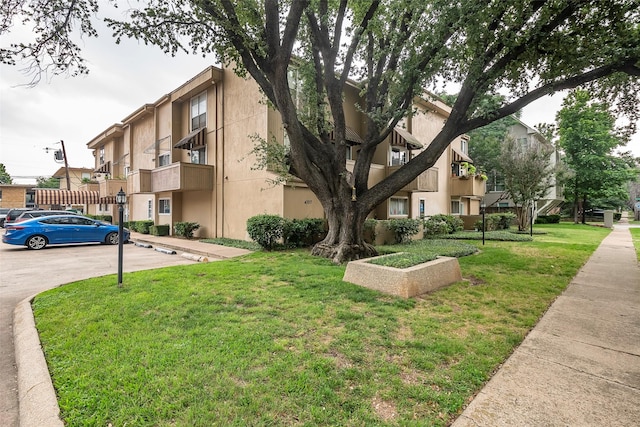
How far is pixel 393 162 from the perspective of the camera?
18703 millimetres

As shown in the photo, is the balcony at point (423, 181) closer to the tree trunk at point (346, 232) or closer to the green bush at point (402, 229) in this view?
the green bush at point (402, 229)

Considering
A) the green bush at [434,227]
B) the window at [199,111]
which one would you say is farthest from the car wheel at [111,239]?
the green bush at [434,227]

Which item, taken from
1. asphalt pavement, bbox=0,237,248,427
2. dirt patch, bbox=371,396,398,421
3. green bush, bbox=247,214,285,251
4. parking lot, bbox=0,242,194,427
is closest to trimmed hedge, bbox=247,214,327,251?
green bush, bbox=247,214,285,251

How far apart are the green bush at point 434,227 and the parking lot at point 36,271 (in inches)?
509

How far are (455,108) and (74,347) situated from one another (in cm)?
983

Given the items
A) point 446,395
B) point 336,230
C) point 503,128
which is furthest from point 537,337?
point 503,128

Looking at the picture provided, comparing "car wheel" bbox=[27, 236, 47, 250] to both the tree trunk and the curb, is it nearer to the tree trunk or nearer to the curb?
the curb

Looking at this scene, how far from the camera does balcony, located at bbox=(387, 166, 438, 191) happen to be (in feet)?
56.3

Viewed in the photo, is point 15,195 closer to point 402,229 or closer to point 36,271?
point 36,271

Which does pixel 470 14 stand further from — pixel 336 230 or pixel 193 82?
pixel 193 82

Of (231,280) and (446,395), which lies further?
(231,280)

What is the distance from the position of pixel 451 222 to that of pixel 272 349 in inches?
734

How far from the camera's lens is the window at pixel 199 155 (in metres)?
17.8

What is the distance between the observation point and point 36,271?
8461mm
